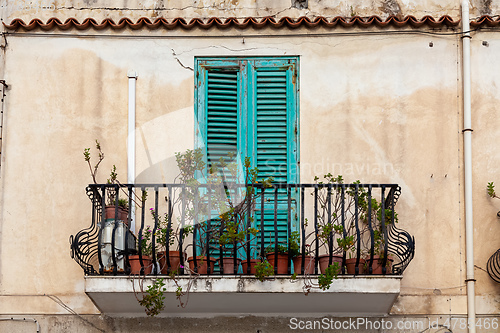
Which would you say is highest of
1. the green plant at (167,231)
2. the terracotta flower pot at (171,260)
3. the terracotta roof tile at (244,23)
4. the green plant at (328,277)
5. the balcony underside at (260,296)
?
the terracotta roof tile at (244,23)

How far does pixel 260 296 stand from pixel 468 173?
8.34ft

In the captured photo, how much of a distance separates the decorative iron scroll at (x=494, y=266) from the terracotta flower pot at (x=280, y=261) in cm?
210

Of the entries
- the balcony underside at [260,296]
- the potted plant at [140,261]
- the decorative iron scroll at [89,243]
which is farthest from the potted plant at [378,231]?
the decorative iron scroll at [89,243]

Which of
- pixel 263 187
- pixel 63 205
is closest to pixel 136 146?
pixel 63 205

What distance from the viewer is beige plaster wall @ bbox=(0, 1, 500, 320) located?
9703mm

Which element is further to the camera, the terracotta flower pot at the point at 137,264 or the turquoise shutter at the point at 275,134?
the turquoise shutter at the point at 275,134

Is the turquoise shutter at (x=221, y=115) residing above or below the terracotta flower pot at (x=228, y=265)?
above

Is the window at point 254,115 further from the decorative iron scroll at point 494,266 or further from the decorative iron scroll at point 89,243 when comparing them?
the decorative iron scroll at point 494,266

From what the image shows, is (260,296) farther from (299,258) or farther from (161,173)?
(161,173)

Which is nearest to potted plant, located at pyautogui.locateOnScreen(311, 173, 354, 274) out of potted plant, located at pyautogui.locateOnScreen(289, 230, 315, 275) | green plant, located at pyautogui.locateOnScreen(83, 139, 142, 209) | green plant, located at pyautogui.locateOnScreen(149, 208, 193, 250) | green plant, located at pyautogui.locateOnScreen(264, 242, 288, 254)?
potted plant, located at pyautogui.locateOnScreen(289, 230, 315, 275)

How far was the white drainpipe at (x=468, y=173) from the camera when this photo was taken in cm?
947

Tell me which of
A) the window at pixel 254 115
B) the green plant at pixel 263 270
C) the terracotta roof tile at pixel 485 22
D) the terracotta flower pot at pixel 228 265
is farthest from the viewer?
the terracotta roof tile at pixel 485 22

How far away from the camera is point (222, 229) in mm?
9234

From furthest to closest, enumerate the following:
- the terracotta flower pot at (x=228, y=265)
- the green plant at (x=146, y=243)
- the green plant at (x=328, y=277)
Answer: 1. the green plant at (x=146, y=243)
2. the terracotta flower pot at (x=228, y=265)
3. the green plant at (x=328, y=277)
